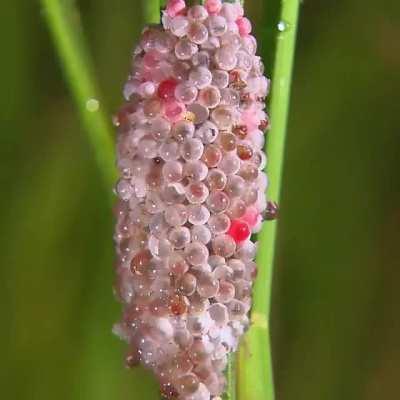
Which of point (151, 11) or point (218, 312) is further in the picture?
point (151, 11)

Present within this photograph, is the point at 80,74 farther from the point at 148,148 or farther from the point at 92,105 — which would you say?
the point at 148,148

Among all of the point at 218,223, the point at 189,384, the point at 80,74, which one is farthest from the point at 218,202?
the point at 80,74

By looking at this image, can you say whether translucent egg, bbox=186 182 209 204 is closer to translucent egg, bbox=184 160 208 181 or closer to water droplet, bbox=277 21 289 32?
translucent egg, bbox=184 160 208 181

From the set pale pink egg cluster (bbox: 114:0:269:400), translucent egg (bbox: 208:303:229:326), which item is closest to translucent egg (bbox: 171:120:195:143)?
pale pink egg cluster (bbox: 114:0:269:400)

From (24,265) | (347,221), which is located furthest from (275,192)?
(24,265)

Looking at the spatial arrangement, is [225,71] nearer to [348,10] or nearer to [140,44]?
[140,44]

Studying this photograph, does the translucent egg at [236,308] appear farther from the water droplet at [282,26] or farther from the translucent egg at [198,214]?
the water droplet at [282,26]

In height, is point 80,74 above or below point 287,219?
above

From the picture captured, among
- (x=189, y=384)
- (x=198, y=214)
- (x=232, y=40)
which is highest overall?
(x=232, y=40)
